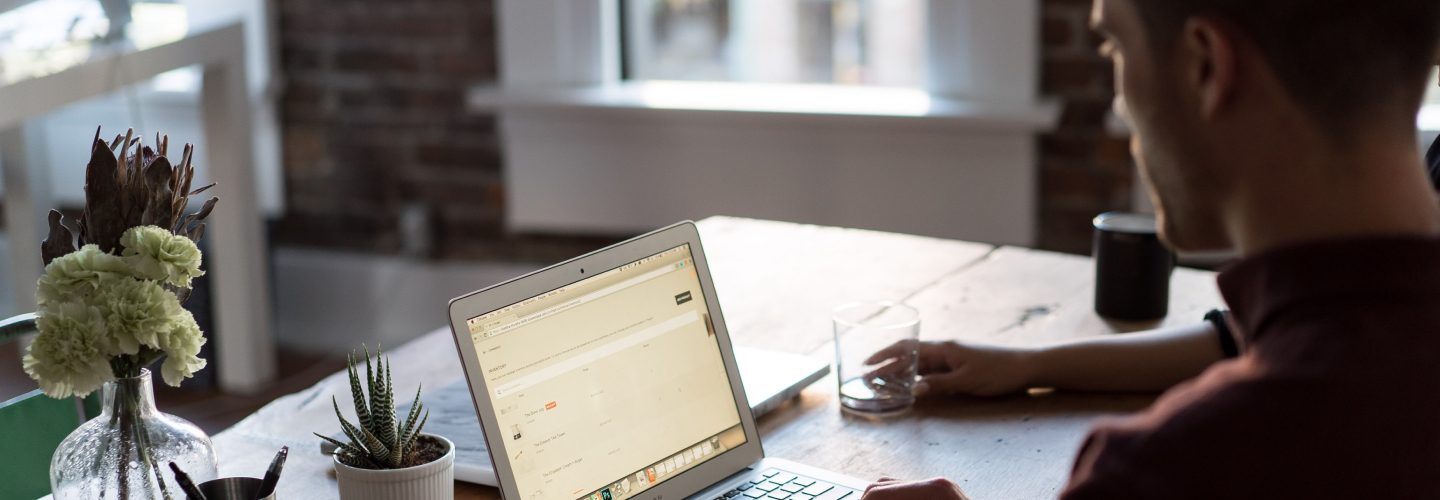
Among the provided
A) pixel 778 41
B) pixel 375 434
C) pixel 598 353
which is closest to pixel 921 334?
pixel 598 353

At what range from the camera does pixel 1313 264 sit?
2.25 feet

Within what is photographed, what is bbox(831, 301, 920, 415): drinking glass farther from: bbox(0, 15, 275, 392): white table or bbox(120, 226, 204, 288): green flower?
bbox(0, 15, 275, 392): white table

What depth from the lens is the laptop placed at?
1.07 m

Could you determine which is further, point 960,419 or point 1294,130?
point 960,419

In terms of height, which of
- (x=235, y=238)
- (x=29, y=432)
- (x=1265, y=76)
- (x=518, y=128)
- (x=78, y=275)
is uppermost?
(x=1265, y=76)

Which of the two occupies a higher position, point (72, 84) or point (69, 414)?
point (72, 84)

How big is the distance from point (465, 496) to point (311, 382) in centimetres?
238

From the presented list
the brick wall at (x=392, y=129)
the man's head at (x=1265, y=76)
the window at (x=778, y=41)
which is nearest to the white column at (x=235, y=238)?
the brick wall at (x=392, y=129)

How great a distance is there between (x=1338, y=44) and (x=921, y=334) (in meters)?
0.96

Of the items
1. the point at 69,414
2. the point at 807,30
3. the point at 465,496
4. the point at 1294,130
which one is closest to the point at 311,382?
the point at 807,30

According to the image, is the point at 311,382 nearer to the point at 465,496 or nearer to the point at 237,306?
→ the point at 237,306

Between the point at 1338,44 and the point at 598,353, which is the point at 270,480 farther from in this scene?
the point at 1338,44


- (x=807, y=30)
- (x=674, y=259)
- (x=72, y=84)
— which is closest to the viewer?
(x=674, y=259)

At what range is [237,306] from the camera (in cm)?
314
